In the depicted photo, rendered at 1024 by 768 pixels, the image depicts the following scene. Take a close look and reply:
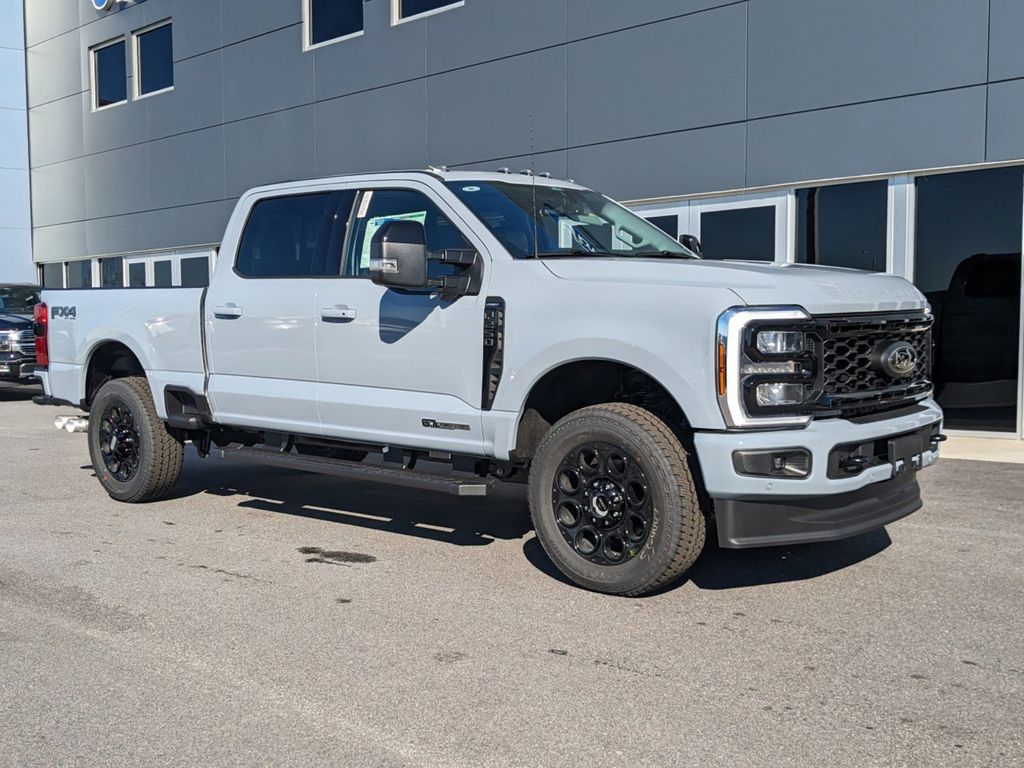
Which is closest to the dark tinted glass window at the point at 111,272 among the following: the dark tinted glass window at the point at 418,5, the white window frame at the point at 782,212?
the dark tinted glass window at the point at 418,5

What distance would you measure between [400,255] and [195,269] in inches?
625

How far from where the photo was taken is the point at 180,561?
597 cm

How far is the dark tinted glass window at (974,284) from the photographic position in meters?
10.8

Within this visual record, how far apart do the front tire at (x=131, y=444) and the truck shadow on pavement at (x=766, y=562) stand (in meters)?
2.81

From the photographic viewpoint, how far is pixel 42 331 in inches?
326

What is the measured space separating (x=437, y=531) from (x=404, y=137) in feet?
34.7

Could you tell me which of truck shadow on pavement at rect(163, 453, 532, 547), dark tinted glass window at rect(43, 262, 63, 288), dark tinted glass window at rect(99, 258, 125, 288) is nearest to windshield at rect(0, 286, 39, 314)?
dark tinted glass window at rect(99, 258, 125, 288)

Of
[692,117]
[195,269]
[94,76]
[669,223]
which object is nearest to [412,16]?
[692,117]

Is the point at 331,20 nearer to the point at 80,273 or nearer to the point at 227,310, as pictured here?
the point at 80,273

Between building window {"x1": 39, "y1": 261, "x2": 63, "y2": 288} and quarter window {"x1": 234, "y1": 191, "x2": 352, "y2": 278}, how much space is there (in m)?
19.5

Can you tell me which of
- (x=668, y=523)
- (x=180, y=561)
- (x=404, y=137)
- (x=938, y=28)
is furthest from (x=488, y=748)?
(x=404, y=137)

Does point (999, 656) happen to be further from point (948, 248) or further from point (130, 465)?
point (948, 248)

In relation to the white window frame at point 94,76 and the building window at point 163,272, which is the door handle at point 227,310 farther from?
the white window frame at point 94,76

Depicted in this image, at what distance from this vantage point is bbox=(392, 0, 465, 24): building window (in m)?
15.6
